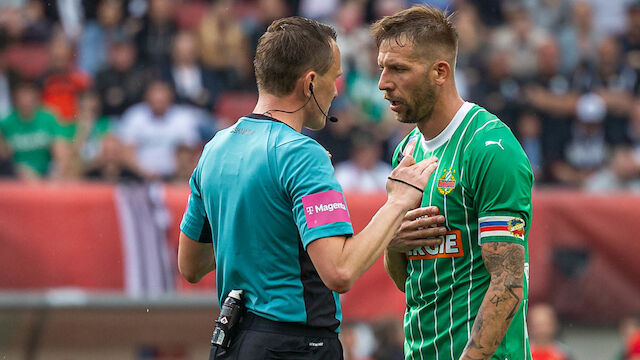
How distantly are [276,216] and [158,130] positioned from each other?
7.21 m

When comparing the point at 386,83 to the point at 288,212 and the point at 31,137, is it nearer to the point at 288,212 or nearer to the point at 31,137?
the point at 288,212

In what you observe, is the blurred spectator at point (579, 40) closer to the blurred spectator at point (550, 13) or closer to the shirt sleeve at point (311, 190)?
the blurred spectator at point (550, 13)

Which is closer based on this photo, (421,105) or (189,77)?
(421,105)

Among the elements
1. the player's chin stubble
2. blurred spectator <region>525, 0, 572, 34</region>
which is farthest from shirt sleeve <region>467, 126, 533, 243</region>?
blurred spectator <region>525, 0, 572, 34</region>

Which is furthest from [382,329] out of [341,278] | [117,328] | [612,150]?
[341,278]

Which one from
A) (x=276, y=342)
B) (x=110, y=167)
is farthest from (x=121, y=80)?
(x=276, y=342)

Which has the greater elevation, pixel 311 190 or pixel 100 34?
pixel 100 34

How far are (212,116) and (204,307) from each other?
366cm

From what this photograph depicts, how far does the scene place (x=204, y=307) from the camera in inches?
321

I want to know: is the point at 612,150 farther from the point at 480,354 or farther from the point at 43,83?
the point at 480,354

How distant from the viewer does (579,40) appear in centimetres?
1413

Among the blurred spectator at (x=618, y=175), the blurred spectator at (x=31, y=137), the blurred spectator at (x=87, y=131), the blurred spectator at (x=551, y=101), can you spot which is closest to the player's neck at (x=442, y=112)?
the blurred spectator at (x=87, y=131)

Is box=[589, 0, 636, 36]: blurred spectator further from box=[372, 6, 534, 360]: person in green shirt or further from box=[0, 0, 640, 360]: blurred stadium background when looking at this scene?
box=[372, 6, 534, 360]: person in green shirt

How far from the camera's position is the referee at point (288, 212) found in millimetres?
3557
